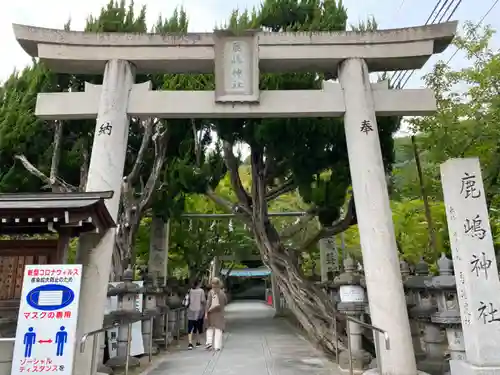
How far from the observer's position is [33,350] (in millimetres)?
5109

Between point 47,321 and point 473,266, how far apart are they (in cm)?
578

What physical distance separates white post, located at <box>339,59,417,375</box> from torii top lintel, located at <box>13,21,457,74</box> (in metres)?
0.46

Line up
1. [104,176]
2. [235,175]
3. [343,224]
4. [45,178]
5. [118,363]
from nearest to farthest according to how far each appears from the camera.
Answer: [104,176] → [118,363] → [45,178] → [343,224] → [235,175]

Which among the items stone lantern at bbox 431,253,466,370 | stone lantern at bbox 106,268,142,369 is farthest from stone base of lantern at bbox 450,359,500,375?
stone lantern at bbox 106,268,142,369

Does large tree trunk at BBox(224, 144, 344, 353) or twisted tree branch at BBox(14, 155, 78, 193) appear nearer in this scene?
large tree trunk at BBox(224, 144, 344, 353)

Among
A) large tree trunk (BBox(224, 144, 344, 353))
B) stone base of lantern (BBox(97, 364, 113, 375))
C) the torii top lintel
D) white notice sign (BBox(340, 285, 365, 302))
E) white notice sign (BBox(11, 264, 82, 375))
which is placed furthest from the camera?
large tree trunk (BBox(224, 144, 344, 353))

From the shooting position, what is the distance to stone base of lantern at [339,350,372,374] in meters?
7.31

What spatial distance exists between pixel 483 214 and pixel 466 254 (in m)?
0.63

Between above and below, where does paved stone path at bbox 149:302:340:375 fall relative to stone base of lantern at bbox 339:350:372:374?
below

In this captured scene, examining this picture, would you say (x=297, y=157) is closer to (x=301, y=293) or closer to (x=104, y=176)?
(x=301, y=293)

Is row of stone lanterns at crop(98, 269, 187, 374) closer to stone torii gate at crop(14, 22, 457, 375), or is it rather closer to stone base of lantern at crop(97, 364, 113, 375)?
stone base of lantern at crop(97, 364, 113, 375)

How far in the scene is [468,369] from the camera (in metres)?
5.29

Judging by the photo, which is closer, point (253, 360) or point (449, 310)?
point (449, 310)

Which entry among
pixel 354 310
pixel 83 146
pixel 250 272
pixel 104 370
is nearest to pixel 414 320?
pixel 354 310
